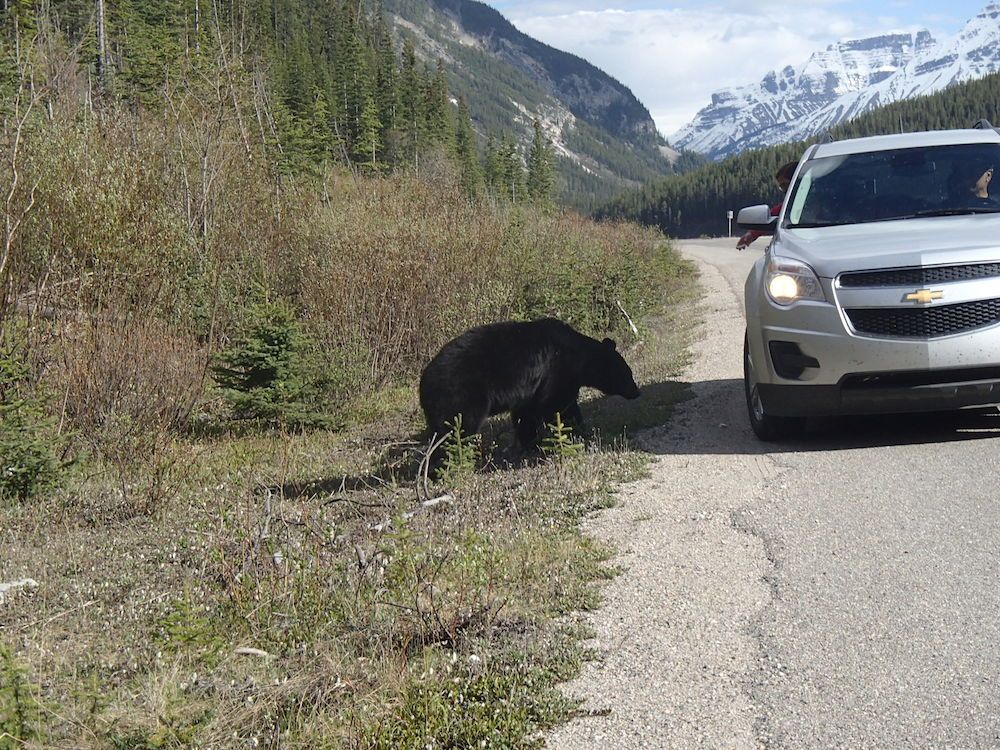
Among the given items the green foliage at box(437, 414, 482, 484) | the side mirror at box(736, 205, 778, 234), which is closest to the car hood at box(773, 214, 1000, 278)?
the side mirror at box(736, 205, 778, 234)

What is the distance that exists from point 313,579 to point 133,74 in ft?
158

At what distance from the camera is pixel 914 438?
7.17 m

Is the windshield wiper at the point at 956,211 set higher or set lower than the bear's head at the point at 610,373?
higher

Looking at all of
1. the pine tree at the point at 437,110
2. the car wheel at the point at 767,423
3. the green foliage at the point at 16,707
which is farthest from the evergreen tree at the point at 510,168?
the green foliage at the point at 16,707

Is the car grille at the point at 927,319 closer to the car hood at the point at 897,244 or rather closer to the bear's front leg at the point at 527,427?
the car hood at the point at 897,244

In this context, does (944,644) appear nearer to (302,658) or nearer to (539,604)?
(539,604)

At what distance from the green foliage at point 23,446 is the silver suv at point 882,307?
546 centimetres

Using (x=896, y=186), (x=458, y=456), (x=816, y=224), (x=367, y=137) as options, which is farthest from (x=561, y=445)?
(x=367, y=137)

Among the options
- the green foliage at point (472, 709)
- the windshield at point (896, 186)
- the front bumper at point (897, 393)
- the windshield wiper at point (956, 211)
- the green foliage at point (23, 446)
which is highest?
the windshield at point (896, 186)

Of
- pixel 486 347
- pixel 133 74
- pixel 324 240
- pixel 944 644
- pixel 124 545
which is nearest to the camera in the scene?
pixel 944 644

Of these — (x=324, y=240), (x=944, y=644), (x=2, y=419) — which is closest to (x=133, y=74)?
(x=324, y=240)

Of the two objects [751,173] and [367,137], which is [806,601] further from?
[751,173]

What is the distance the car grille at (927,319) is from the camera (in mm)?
6359

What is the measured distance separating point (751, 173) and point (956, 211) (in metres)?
147
